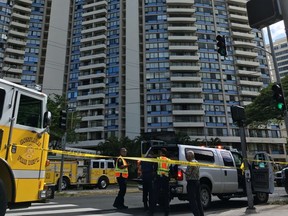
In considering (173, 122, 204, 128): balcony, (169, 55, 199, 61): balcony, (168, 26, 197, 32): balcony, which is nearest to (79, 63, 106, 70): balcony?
(169, 55, 199, 61): balcony

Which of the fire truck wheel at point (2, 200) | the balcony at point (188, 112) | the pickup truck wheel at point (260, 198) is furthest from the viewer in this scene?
the balcony at point (188, 112)

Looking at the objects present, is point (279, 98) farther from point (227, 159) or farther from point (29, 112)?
point (29, 112)

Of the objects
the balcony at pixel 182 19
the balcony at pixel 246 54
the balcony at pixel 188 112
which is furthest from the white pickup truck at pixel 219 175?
the balcony at pixel 182 19

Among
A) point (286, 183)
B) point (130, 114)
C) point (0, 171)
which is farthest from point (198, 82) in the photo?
point (0, 171)

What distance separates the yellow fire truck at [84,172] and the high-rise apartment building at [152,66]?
3274cm

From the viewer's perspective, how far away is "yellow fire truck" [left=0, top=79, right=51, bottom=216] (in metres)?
5.33

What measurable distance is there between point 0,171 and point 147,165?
189 inches

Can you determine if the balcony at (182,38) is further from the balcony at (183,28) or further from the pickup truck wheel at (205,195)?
the pickup truck wheel at (205,195)

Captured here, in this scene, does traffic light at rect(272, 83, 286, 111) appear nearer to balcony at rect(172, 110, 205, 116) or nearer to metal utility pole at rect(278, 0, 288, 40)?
metal utility pole at rect(278, 0, 288, 40)

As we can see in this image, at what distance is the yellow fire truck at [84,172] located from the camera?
2310 centimetres

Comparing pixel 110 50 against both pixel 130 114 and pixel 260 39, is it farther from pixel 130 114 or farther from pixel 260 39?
pixel 260 39

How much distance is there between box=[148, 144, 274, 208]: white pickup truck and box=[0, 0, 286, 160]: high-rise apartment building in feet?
157

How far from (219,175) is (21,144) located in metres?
7.20

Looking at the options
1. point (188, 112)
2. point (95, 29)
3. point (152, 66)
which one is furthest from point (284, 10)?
point (95, 29)
